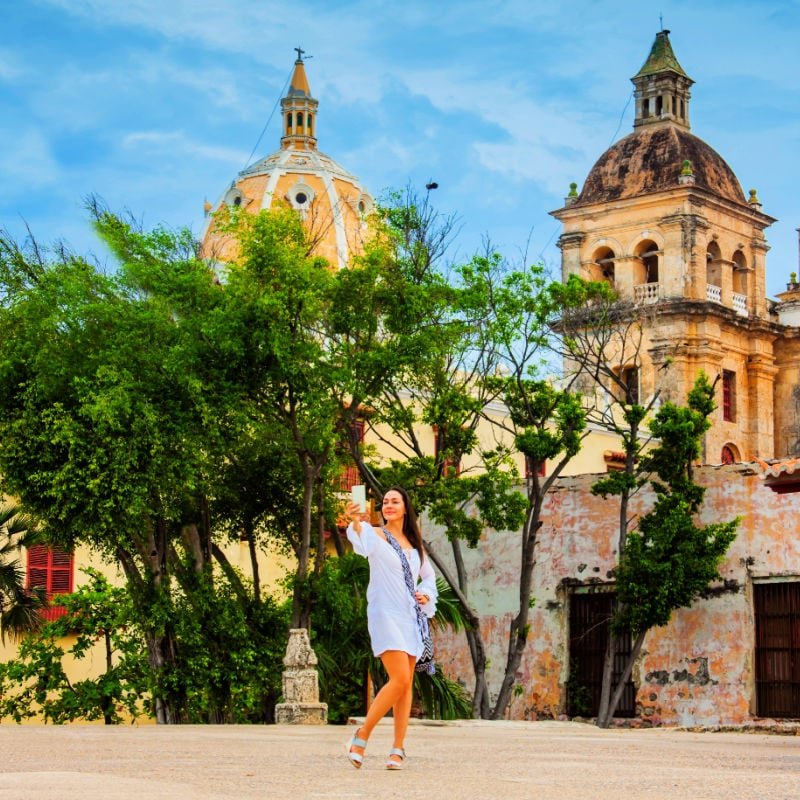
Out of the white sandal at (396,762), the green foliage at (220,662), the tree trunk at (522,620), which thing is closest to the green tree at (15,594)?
the green foliage at (220,662)

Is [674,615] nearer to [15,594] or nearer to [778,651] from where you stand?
[778,651]

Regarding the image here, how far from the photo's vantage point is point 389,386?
64.2 ft

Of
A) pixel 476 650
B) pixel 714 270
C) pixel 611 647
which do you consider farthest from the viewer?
pixel 714 270

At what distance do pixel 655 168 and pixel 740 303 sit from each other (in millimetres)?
4810

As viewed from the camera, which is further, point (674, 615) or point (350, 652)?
point (350, 652)

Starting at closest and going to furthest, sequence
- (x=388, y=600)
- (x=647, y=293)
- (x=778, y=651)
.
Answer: (x=388, y=600), (x=778, y=651), (x=647, y=293)

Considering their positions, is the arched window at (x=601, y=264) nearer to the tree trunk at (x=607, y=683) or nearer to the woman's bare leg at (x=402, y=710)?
the tree trunk at (x=607, y=683)

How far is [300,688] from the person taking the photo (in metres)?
16.6

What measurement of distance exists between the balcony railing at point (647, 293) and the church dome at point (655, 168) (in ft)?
9.30

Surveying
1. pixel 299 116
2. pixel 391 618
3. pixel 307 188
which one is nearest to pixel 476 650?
pixel 391 618

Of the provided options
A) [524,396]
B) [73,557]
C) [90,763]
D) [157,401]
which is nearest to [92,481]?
[157,401]

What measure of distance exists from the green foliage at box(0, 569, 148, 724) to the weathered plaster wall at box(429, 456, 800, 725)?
14.9 feet

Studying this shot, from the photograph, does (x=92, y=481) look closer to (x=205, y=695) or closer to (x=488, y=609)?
(x=205, y=695)

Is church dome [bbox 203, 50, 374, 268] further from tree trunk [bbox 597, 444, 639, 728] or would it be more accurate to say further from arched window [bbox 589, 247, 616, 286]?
tree trunk [bbox 597, 444, 639, 728]
